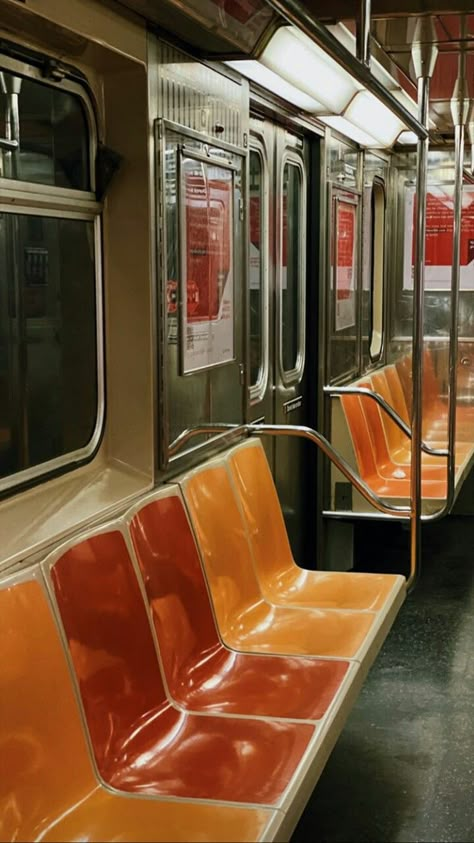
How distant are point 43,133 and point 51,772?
1558mm

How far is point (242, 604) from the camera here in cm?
343

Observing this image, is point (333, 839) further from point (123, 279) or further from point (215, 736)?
point (123, 279)

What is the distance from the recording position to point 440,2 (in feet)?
11.3

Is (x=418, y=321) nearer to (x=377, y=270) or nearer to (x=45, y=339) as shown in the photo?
(x=45, y=339)

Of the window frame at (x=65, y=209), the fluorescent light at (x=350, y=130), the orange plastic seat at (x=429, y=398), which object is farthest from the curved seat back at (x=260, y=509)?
the orange plastic seat at (x=429, y=398)

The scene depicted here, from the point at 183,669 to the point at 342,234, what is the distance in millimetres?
3316

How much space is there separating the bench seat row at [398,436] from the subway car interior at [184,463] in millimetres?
526

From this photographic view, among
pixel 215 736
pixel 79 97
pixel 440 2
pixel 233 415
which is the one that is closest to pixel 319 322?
pixel 233 415

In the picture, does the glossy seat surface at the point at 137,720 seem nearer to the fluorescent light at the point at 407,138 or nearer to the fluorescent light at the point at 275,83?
the fluorescent light at the point at 275,83

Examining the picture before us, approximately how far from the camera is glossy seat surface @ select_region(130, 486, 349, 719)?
2.79 meters

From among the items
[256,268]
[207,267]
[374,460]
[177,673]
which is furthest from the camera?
[374,460]

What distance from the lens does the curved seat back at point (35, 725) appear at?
79.2 inches

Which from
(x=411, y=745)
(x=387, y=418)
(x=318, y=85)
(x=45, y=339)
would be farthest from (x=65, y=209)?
(x=387, y=418)

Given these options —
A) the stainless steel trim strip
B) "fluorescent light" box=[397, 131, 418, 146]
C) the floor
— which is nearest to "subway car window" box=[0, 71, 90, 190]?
the stainless steel trim strip
